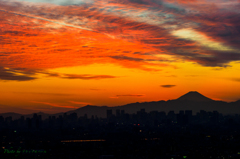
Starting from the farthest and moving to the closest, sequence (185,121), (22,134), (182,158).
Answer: (185,121)
(22,134)
(182,158)

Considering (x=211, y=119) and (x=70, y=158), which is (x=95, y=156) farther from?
(x=211, y=119)

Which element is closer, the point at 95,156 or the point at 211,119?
the point at 95,156

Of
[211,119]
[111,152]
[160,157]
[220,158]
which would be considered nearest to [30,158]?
[111,152]

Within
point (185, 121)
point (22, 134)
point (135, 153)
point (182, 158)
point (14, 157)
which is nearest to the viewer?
point (182, 158)

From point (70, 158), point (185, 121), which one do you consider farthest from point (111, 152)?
point (185, 121)

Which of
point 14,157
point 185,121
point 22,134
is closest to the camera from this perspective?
point 14,157

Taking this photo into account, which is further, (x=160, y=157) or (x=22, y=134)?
(x=22, y=134)

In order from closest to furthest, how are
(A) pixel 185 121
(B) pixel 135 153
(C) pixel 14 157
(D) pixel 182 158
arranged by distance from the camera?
(D) pixel 182 158, (C) pixel 14 157, (B) pixel 135 153, (A) pixel 185 121

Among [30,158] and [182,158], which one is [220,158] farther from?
[30,158]
